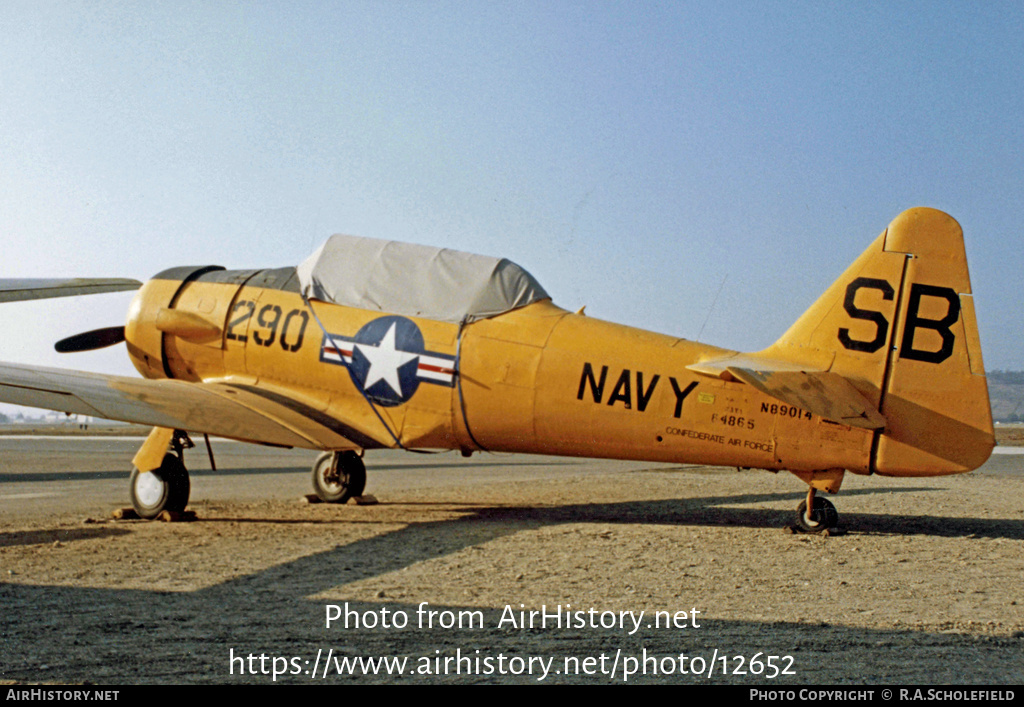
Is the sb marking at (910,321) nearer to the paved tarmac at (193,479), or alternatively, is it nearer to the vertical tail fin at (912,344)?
the vertical tail fin at (912,344)

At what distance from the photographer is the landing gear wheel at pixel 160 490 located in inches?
306

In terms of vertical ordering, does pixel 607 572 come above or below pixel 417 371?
below

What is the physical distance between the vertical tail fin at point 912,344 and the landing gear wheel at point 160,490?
5.89 m

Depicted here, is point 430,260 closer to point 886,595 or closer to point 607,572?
point 607,572

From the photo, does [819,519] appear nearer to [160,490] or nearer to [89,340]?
[160,490]

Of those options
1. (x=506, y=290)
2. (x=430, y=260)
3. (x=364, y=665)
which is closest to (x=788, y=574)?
(x=364, y=665)

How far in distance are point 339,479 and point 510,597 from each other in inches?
212

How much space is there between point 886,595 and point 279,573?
3.94 meters

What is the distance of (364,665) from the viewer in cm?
333

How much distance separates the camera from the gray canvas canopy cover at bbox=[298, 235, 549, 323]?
8.03m

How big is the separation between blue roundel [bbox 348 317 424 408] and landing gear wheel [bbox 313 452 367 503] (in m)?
1.88

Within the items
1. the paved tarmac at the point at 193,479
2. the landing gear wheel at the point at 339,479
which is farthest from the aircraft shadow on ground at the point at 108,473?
the landing gear wheel at the point at 339,479

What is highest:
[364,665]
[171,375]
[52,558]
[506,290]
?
[506,290]

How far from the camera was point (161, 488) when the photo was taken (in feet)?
25.5
